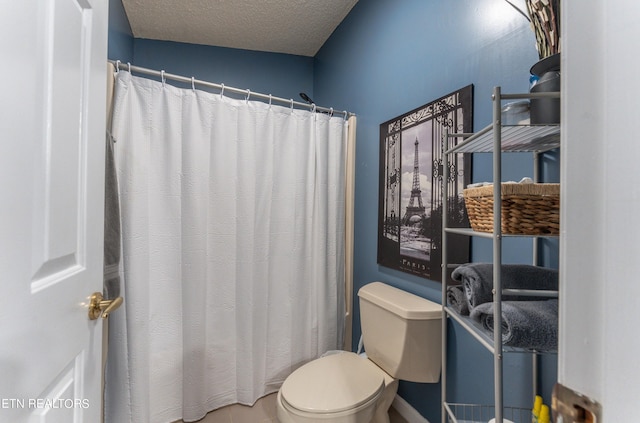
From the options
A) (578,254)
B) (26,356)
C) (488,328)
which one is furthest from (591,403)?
(26,356)

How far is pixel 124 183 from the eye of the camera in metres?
1.50

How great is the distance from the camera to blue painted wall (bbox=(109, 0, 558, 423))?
1.09 meters

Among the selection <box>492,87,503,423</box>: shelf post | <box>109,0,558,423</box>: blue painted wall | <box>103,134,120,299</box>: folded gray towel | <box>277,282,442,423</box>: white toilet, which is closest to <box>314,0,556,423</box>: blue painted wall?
<box>109,0,558,423</box>: blue painted wall

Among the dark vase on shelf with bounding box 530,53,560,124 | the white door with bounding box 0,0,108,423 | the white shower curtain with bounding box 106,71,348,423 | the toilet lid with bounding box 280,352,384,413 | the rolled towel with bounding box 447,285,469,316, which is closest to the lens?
the white door with bounding box 0,0,108,423

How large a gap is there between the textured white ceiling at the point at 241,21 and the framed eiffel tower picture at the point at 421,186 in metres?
1.12

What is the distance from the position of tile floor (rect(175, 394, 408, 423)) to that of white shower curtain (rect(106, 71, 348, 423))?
1.5 inches

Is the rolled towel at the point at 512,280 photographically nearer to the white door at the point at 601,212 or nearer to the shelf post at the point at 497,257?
the shelf post at the point at 497,257

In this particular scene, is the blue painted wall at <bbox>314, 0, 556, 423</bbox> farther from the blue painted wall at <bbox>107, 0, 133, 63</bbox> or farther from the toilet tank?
the blue painted wall at <bbox>107, 0, 133, 63</bbox>

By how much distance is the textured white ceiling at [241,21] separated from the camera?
7.09 feet

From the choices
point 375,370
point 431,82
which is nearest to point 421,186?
point 431,82

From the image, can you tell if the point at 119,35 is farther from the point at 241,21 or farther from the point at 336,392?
the point at 336,392

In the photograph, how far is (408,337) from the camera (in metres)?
1.31

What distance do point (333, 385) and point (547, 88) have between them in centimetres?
130

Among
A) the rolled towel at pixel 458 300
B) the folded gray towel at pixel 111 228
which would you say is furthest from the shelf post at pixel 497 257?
the folded gray towel at pixel 111 228
